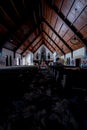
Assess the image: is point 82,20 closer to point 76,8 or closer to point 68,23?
point 76,8

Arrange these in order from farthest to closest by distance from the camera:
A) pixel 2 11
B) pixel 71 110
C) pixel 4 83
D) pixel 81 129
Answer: pixel 2 11 → pixel 4 83 → pixel 71 110 → pixel 81 129

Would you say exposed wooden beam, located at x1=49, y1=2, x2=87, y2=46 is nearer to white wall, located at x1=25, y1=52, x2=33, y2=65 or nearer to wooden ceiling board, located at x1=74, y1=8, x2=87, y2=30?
wooden ceiling board, located at x1=74, y1=8, x2=87, y2=30

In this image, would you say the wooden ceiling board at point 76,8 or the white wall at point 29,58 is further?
the white wall at point 29,58

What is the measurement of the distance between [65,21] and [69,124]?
9826 mm

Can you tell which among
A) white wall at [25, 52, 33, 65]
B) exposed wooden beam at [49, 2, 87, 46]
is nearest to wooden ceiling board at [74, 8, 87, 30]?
exposed wooden beam at [49, 2, 87, 46]

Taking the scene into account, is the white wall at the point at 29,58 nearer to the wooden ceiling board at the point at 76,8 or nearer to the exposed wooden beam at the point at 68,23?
the exposed wooden beam at the point at 68,23

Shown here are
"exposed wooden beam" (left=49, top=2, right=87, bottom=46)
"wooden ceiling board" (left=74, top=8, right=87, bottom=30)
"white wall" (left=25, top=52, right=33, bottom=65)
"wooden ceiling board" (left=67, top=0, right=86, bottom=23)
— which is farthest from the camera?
"white wall" (left=25, top=52, right=33, bottom=65)

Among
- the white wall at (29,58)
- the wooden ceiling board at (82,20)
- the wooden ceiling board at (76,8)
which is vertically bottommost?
the white wall at (29,58)

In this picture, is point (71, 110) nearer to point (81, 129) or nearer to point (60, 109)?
point (60, 109)

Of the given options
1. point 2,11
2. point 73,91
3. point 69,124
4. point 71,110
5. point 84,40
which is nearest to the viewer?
point 69,124

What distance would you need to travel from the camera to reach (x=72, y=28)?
11266mm

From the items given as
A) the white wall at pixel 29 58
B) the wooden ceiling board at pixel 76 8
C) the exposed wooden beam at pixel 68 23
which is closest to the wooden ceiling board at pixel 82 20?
the wooden ceiling board at pixel 76 8

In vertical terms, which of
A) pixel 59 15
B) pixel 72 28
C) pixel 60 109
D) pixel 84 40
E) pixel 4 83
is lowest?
pixel 60 109

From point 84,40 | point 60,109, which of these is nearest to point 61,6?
point 84,40
